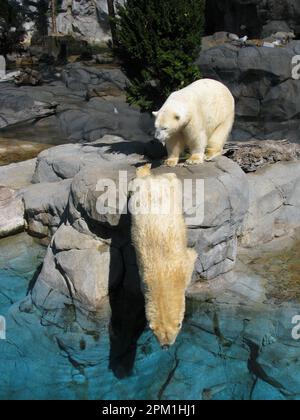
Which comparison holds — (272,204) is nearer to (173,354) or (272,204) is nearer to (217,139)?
(217,139)

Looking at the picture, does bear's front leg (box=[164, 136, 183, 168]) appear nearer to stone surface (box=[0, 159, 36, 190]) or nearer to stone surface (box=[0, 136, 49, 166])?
stone surface (box=[0, 159, 36, 190])

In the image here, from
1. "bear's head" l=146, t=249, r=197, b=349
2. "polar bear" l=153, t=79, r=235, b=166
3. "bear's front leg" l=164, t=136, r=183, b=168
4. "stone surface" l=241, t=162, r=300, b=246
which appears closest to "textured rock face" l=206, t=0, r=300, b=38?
"stone surface" l=241, t=162, r=300, b=246

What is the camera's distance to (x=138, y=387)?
470cm

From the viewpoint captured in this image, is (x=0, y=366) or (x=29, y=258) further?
(x=29, y=258)

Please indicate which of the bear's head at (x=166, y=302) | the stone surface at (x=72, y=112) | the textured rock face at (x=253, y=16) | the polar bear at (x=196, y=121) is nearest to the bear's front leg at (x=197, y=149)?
the polar bear at (x=196, y=121)

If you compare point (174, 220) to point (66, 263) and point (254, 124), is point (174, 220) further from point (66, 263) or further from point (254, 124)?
point (254, 124)

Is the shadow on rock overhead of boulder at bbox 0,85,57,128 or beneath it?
beneath

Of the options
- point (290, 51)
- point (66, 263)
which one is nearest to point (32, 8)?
point (290, 51)

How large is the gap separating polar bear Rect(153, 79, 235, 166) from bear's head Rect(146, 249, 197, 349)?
1705 millimetres

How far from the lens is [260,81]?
54.7 feet

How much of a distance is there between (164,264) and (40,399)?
1782 mm

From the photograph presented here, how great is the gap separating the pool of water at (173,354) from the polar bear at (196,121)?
72.0 inches

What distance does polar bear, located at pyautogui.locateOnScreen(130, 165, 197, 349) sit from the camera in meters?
4.39

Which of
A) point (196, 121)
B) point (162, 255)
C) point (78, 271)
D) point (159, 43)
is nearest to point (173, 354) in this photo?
point (162, 255)
